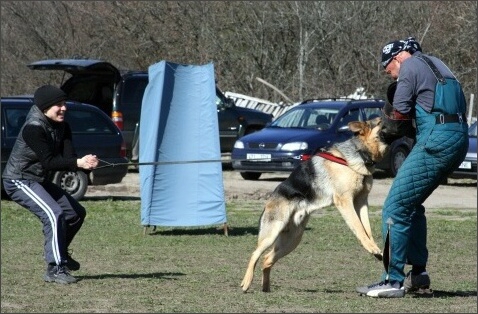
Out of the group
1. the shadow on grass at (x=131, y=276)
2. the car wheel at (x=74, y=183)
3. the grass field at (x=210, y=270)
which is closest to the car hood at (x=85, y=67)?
the car wheel at (x=74, y=183)

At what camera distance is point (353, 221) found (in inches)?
348

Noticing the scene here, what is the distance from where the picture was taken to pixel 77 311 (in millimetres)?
7520

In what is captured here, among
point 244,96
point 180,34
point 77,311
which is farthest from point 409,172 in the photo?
point 180,34

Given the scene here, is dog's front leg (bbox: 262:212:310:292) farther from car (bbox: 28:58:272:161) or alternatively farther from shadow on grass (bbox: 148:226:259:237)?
car (bbox: 28:58:272:161)

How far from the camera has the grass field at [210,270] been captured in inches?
307

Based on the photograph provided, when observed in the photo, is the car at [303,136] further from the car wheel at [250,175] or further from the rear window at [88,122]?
the rear window at [88,122]

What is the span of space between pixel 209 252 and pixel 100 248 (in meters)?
1.29

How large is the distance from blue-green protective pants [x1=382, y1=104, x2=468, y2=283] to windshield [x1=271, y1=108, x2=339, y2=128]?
1355 centimetres

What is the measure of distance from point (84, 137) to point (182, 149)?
15.6ft

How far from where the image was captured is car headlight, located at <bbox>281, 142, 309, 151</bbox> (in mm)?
20641

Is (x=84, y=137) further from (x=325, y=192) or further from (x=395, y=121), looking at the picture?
(x=395, y=121)

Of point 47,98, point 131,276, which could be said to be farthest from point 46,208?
point 131,276

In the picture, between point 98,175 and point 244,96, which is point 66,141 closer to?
point 98,175

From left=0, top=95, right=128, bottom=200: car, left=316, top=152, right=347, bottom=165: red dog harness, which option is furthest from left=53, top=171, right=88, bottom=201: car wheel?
left=316, top=152, right=347, bottom=165: red dog harness
